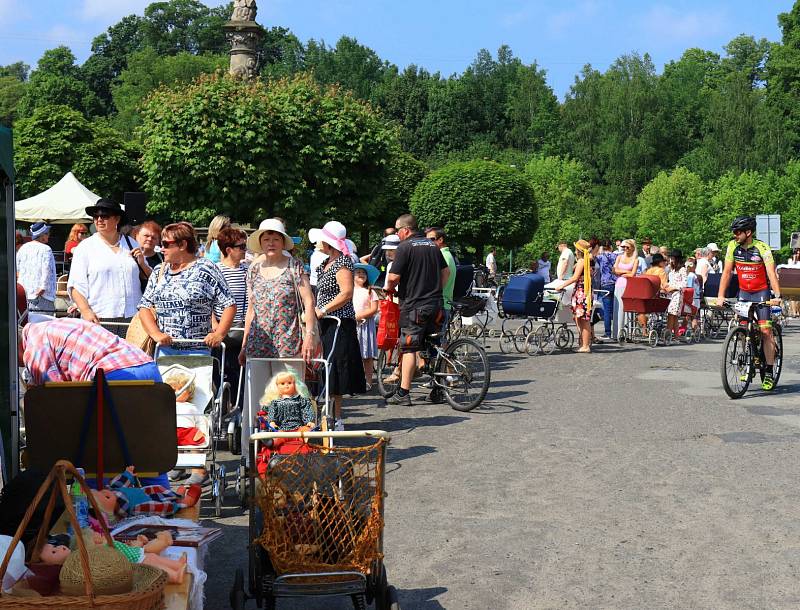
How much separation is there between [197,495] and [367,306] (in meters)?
6.58

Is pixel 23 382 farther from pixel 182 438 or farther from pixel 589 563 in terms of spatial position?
pixel 589 563

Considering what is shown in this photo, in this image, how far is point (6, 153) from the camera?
536 cm

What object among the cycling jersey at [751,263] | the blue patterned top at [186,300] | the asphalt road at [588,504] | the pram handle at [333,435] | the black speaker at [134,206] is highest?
the black speaker at [134,206]

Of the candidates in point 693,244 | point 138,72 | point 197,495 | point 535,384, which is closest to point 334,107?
point 535,384

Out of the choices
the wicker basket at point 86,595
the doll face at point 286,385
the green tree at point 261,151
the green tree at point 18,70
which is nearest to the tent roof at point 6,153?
the doll face at point 286,385

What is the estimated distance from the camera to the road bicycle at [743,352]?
12.5 m

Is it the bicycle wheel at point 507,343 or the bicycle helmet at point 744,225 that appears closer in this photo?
the bicycle helmet at point 744,225

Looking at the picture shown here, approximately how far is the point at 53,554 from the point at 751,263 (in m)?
10.4

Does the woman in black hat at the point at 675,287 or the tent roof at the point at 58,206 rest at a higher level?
the tent roof at the point at 58,206

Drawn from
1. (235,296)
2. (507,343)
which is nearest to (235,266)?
(235,296)

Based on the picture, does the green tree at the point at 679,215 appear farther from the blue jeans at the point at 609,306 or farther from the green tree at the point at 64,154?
the blue jeans at the point at 609,306

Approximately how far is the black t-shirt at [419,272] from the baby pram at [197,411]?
4120 millimetres

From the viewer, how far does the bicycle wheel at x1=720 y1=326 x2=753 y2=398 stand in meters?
12.4

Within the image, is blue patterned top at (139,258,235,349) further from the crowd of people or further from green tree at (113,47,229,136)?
green tree at (113,47,229,136)
